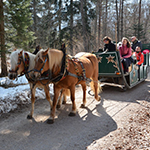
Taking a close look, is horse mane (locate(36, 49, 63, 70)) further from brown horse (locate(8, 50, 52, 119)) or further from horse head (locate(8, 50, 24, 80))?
horse head (locate(8, 50, 24, 80))

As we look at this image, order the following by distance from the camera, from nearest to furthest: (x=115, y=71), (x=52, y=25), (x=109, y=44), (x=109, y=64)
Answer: (x=115, y=71)
(x=109, y=64)
(x=109, y=44)
(x=52, y=25)

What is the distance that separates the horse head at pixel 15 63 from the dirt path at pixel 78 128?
3.83 ft

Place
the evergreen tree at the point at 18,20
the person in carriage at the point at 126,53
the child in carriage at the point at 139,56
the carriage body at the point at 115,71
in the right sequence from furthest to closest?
the evergreen tree at the point at 18,20 < the child in carriage at the point at 139,56 < the person in carriage at the point at 126,53 < the carriage body at the point at 115,71

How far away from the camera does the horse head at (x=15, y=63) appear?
301cm

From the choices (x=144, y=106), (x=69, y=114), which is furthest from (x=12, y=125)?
(x=144, y=106)

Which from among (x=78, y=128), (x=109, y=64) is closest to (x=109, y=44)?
(x=109, y=64)

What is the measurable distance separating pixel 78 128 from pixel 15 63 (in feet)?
6.26

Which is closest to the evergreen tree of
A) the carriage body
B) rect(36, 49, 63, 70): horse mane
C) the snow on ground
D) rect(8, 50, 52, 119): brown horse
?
the snow on ground

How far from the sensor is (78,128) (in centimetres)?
315

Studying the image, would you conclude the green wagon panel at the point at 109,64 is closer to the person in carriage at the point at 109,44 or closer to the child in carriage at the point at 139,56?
the person in carriage at the point at 109,44

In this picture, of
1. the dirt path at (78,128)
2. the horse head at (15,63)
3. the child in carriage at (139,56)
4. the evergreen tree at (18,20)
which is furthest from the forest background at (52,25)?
the dirt path at (78,128)

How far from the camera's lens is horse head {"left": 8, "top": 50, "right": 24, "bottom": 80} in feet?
9.89

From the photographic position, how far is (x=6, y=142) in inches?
104

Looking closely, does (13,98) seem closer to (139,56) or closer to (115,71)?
(115,71)
